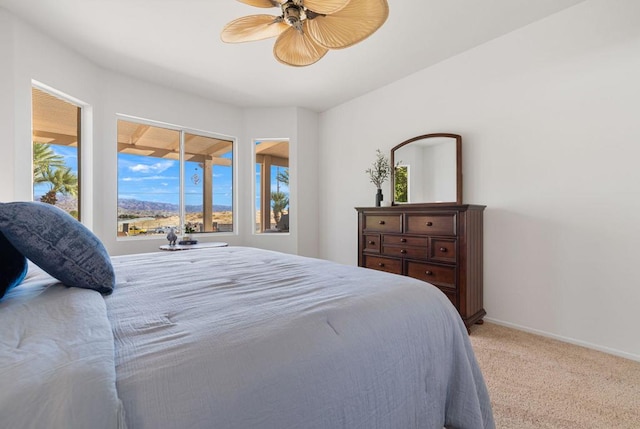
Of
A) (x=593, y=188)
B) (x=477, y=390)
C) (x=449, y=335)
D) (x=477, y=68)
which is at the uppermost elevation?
(x=477, y=68)

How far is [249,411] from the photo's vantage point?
65 cm

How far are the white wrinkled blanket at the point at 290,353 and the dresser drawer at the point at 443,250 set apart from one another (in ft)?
4.99

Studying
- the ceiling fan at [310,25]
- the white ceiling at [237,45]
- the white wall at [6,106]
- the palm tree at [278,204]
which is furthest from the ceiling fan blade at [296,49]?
the palm tree at [278,204]

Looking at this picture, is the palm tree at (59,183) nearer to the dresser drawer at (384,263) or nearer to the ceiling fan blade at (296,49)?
the ceiling fan blade at (296,49)

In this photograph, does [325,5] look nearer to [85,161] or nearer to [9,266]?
[9,266]

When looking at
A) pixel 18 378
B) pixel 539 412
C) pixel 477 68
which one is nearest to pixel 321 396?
pixel 18 378

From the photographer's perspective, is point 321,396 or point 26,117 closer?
point 321,396

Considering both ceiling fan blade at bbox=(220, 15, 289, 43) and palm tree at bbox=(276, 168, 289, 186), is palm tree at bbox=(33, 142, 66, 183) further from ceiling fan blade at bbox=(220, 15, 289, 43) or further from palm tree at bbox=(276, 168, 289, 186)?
palm tree at bbox=(276, 168, 289, 186)

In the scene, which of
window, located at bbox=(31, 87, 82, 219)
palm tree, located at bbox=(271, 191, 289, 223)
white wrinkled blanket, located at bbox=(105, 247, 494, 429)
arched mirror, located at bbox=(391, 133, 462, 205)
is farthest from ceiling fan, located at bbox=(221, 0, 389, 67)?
palm tree, located at bbox=(271, 191, 289, 223)

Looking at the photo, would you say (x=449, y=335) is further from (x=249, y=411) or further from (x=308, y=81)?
(x=308, y=81)

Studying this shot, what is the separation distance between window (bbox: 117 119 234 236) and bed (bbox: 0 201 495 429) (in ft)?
Answer: 8.74

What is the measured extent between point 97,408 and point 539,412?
1966 mm

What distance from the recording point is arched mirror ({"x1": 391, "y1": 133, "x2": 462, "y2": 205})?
3.09m

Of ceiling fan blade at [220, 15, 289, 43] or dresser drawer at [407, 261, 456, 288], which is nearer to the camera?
ceiling fan blade at [220, 15, 289, 43]
